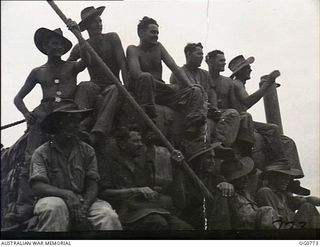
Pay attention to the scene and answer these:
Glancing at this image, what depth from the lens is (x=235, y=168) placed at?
208 inches

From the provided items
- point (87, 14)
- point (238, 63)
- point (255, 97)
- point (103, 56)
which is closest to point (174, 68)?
point (238, 63)

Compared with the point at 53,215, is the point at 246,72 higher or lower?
higher

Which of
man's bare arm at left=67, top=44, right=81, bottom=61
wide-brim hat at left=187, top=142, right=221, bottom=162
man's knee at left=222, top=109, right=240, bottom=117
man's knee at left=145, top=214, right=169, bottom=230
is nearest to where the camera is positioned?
man's knee at left=145, top=214, right=169, bottom=230

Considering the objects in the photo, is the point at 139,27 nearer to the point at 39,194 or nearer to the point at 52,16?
the point at 52,16

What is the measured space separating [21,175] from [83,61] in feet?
4.10

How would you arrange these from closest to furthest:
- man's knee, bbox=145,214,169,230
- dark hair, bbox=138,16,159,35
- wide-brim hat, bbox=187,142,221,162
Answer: man's knee, bbox=145,214,169,230, wide-brim hat, bbox=187,142,221,162, dark hair, bbox=138,16,159,35

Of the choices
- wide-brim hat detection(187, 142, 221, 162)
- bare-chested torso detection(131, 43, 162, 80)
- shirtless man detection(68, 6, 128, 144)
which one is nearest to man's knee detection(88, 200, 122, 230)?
shirtless man detection(68, 6, 128, 144)

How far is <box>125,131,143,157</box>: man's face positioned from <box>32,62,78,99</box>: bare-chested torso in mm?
759

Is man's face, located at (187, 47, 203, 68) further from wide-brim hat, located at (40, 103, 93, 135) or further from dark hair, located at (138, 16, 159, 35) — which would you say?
wide-brim hat, located at (40, 103, 93, 135)

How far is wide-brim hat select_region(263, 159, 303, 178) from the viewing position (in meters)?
5.26

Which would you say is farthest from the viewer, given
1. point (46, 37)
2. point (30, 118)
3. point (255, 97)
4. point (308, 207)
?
point (46, 37)

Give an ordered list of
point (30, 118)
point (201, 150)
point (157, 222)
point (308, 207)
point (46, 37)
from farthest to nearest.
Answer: point (46, 37) < point (30, 118) < point (201, 150) < point (157, 222) < point (308, 207)

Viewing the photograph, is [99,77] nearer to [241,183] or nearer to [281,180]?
[241,183]

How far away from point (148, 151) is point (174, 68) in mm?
833
